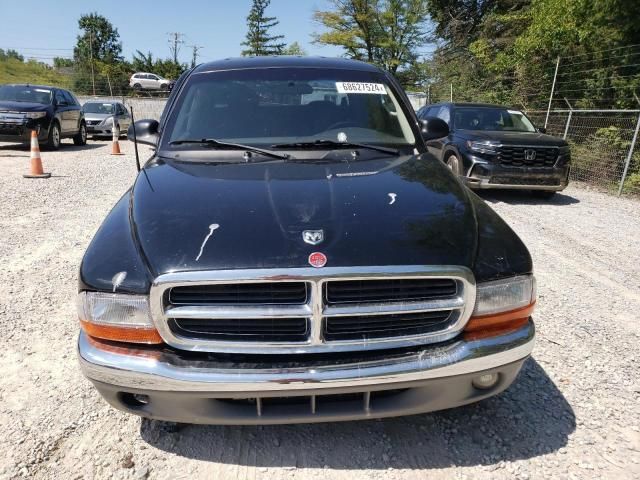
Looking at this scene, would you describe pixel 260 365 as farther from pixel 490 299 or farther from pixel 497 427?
pixel 497 427

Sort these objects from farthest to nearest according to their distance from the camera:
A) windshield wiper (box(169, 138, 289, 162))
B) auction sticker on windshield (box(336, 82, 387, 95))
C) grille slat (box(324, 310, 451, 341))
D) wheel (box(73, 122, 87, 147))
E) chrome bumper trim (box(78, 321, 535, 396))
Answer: wheel (box(73, 122, 87, 147))
auction sticker on windshield (box(336, 82, 387, 95))
windshield wiper (box(169, 138, 289, 162))
grille slat (box(324, 310, 451, 341))
chrome bumper trim (box(78, 321, 535, 396))

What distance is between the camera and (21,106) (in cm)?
1219

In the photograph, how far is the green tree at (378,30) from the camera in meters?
40.2

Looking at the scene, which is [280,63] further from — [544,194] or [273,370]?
[544,194]

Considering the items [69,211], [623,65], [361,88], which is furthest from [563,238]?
[623,65]

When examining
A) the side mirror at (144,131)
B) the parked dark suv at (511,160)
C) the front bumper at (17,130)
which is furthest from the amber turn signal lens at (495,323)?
the front bumper at (17,130)

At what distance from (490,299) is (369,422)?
A: 89 cm

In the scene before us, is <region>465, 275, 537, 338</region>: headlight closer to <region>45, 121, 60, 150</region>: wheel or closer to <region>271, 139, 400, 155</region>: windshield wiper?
<region>271, 139, 400, 155</region>: windshield wiper

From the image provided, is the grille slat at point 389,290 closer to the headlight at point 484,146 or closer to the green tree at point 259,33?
the headlight at point 484,146

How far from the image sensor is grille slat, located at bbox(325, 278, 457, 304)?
1.87 meters

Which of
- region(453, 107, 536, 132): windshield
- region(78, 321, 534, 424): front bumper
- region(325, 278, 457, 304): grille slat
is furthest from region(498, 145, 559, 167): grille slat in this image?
region(325, 278, 457, 304): grille slat

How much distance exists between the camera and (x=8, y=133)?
1221 cm

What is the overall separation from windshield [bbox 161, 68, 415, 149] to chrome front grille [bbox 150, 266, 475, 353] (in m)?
1.41

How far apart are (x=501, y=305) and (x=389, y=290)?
1.62 ft
